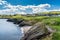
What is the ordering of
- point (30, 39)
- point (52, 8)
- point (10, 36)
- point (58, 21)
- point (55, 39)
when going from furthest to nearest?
point (10, 36), point (52, 8), point (58, 21), point (30, 39), point (55, 39)

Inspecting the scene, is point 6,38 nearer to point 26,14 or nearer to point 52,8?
point 26,14

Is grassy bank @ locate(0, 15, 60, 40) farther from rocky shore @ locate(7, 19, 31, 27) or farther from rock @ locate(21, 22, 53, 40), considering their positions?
rock @ locate(21, 22, 53, 40)

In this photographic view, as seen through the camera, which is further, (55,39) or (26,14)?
(26,14)

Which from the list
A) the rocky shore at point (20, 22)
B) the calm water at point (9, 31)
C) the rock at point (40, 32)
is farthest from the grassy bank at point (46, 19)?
the calm water at point (9, 31)

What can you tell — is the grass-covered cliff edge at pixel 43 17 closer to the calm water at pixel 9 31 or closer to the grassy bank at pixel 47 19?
the grassy bank at pixel 47 19

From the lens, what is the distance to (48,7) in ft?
26.0

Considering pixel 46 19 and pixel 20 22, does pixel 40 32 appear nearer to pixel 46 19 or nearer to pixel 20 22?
pixel 46 19

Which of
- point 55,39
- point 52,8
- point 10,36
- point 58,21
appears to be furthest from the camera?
point 10,36

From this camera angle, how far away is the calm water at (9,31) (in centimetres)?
847

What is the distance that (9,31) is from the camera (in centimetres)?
952

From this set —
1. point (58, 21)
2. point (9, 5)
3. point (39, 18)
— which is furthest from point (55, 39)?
point (9, 5)

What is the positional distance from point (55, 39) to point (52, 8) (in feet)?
9.52

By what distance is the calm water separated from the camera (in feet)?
27.8

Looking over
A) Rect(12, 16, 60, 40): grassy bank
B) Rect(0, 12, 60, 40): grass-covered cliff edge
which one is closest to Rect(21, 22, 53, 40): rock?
Rect(12, 16, 60, 40): grassy bank
